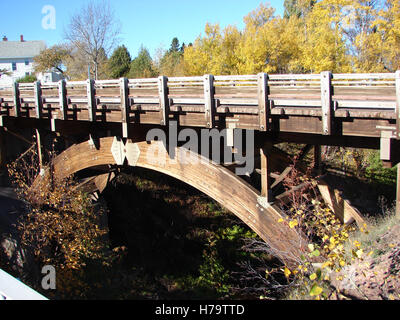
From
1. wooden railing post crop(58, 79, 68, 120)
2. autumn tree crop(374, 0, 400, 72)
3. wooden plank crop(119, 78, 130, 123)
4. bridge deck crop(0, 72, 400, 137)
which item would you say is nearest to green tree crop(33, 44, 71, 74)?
bridge deck crop(0, 72, 400, 137)

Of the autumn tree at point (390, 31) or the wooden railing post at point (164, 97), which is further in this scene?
the autumn tree at point (390, 31)

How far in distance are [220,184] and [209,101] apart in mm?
2022

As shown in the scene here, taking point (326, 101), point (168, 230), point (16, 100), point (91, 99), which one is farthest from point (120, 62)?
point (326, 101)

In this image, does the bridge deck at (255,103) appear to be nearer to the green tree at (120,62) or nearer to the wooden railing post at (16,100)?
the wooden railing post at (16,100)

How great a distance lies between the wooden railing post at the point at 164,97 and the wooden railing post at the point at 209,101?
3.71 feet

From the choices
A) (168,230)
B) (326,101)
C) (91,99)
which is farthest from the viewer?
(168,230)

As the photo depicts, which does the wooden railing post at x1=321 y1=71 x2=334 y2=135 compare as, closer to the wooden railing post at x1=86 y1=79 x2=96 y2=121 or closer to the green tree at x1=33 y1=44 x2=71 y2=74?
the wooden railing post at x1=86 y1=79 x2=96 y2=121

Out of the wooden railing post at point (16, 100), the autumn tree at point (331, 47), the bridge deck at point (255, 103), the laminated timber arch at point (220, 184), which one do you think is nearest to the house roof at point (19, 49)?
the wooden railing post at point (16, 100)

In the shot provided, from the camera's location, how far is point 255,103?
7.20 metres

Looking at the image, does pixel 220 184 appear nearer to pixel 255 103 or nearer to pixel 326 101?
pixel 255 103

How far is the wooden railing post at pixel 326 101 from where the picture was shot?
619 cm
